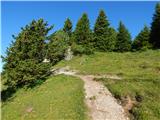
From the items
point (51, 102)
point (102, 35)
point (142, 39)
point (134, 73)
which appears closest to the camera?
point (51, 102)

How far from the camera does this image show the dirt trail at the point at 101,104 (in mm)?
33062

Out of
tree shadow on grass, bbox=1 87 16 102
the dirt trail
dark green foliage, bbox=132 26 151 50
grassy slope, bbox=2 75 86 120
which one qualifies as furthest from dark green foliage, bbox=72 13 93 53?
the dirt trail

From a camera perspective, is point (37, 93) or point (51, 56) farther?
point (51, 56)

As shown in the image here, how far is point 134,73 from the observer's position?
48094mm

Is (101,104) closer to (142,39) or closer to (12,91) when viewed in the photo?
(12,91)

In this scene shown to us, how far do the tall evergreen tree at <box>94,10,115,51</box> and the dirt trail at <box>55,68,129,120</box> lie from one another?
34868mm

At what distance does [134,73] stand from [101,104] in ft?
44.7

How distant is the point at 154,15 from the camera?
80.5 meters

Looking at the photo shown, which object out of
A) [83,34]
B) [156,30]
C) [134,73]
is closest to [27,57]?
[134,73]

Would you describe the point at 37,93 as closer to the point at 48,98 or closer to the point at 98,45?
the point at 48,98

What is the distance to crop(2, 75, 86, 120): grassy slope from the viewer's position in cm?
A: 3394

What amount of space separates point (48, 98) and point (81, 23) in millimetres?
43139

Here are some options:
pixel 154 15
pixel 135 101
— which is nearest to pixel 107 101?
pixel 135 101

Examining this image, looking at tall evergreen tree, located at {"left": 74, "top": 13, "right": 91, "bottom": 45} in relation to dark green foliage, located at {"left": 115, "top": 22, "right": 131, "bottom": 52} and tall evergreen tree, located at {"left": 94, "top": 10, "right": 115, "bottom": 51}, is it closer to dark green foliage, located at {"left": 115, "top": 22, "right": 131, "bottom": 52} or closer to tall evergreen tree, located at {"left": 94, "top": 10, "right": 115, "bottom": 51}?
tall evergreen tree, located at {"left": 94, "top": 10, "right": 115, "bottom": 51}
